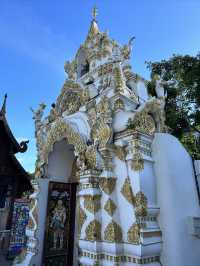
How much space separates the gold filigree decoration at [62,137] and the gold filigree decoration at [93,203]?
47.3 inches

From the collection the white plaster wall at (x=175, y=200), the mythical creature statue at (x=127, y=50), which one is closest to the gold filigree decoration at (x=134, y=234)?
the white plaster wall at (x=175, y=200)

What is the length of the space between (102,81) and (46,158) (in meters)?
3.05

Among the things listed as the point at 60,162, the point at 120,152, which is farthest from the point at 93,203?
the point at 60,162

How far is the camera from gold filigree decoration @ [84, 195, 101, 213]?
5103 mm

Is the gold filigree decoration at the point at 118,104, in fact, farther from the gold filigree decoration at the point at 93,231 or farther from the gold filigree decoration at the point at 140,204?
the gold filigree decoration at the point at 93,231

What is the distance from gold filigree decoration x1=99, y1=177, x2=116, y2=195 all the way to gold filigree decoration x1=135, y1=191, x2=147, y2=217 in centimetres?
69

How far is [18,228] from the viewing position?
9086 millimetres

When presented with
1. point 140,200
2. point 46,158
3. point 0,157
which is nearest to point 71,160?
point 46,158

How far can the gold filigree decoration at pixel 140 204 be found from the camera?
4.46 meters

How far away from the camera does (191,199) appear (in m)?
5.32

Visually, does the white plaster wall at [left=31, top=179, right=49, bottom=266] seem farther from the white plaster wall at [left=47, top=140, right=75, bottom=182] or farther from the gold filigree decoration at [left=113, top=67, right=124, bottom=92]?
the gold filigree decoration at [left=113, top=67, right=124, bottom=92]

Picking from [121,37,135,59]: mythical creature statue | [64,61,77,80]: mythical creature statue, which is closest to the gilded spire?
[64,61,77,80]: mythical creature statue

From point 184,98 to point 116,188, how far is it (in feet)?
20.2

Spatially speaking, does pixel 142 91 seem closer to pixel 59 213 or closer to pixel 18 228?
pixel 59 213
